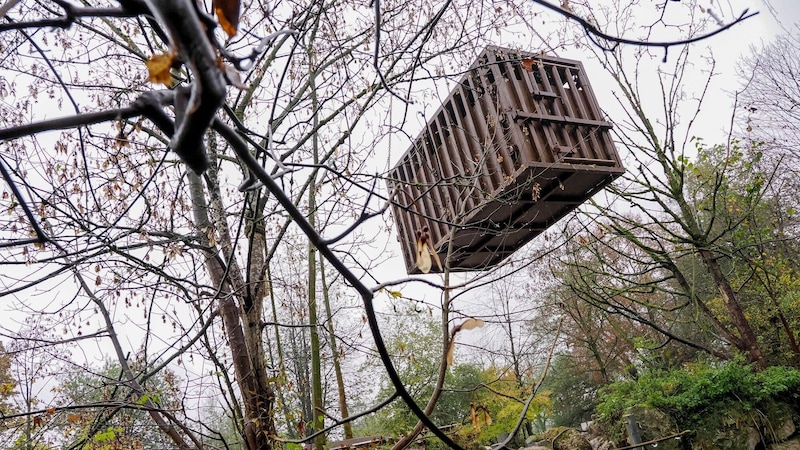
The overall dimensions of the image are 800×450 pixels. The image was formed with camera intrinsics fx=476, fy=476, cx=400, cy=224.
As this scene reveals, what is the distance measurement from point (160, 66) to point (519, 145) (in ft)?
A: 12.8

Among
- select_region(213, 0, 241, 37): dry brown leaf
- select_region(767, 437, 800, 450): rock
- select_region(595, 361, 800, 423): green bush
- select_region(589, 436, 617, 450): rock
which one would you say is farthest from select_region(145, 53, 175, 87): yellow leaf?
select_region(589, 436, 617, 450): rock

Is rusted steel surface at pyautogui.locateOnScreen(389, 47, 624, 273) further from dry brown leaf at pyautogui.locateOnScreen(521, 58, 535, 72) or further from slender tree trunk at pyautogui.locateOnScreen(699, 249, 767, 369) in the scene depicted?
slender tree trunk at pyautogui.locateOnScreen(699, 249, 767, 369)

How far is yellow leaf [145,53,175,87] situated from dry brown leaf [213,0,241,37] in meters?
0.07

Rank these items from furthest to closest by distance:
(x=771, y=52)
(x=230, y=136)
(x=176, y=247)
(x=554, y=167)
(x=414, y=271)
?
1. (x=771, y=52)
2. (x=414, y=271)
3. (x=554, y=167)
4. (x=176, y=247)
5. (x=230, y=136)

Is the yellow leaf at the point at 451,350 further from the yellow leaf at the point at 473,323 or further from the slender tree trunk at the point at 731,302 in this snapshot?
the slender tree trunk at the point at 731,302

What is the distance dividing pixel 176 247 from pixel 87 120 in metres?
3.09

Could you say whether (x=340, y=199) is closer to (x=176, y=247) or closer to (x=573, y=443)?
(x=176, y=247)

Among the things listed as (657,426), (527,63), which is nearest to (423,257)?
(527,63)

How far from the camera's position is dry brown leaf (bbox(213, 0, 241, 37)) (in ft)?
1.35

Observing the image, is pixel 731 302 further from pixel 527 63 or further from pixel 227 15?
pixel 227 15

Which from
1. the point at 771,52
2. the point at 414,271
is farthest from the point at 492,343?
the point at 414,271

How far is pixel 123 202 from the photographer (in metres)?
3.63

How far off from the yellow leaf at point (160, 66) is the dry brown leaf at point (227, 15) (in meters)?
0.07

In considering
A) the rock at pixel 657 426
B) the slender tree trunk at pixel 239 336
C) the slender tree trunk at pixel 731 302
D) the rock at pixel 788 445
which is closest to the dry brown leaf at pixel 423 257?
the slender tree trunk at pixel 239 336
